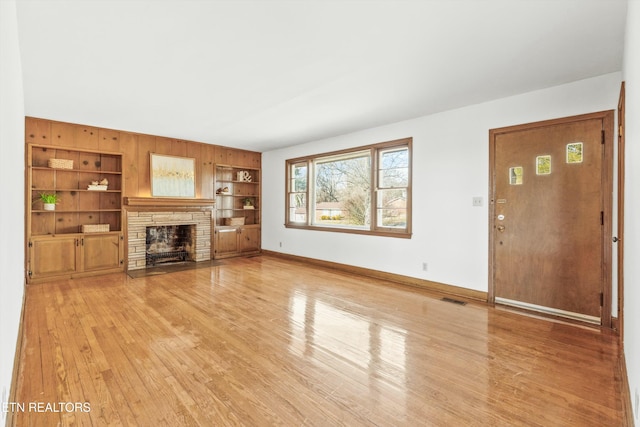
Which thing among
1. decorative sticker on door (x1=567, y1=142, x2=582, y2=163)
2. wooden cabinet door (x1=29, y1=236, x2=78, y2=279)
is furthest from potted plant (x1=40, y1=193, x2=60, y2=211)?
decorative sticker on door (x1=567, y1=142, x2=582, y2=163)

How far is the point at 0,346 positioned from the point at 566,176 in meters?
4.75

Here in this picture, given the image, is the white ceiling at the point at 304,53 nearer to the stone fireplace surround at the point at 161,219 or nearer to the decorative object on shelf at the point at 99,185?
the decorative object on shelf at the point at 99,185

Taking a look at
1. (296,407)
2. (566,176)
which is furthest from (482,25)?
(296,407)

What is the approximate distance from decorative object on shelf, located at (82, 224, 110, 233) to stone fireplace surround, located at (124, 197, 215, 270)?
1.12ft

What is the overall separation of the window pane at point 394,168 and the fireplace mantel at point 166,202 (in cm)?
Answer: 380

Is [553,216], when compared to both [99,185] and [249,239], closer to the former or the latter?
[249,239]

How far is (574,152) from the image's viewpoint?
11.2 ft

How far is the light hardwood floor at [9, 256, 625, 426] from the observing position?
183 cm

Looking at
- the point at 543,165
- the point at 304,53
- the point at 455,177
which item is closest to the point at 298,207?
the point at 455,177

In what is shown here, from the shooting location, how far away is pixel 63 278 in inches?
197

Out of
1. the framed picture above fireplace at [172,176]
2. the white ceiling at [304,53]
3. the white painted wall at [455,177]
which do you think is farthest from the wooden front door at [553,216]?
the framed picture above fireplace at [172,176]

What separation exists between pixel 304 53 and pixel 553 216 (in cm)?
326

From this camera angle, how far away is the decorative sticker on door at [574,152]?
3381 millimetres

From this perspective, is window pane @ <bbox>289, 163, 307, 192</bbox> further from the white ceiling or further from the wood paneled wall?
the white ceiling
